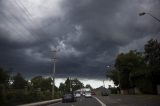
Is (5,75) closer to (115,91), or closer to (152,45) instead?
(152,45)

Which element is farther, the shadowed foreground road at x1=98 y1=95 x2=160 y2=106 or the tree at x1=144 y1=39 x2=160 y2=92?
the tree at x1=144 y1=39 x2=160 y2=92

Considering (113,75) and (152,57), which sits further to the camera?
(113,75)

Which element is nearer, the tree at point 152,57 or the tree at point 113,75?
the tree at point 152,57

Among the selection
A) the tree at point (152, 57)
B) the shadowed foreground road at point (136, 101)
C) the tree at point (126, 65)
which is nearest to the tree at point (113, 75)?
the tree at point (126, 65)

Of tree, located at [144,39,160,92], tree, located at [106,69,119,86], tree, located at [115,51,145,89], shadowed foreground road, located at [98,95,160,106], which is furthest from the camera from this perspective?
tree, located at [106,69,119,86]

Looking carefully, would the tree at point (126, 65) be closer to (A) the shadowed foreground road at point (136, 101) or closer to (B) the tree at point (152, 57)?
(B) the tree at point (152, 57)

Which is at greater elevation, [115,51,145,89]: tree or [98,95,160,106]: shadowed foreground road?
[115,51,145,89]: tree

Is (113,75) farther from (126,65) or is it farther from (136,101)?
(136,101)

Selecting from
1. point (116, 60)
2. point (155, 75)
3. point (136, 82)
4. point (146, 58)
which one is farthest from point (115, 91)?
point (155, 75)

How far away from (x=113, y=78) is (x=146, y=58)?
5288cm

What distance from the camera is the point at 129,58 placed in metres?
115

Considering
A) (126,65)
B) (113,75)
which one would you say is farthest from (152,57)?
(113,75)

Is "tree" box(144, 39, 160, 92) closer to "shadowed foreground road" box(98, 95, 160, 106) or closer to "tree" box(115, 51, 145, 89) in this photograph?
"shadowed foreground road" box(98, 95, 160, 106)

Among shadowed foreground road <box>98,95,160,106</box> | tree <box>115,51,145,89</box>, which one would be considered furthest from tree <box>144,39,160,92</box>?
tree <box>115,51,145,89</box>
